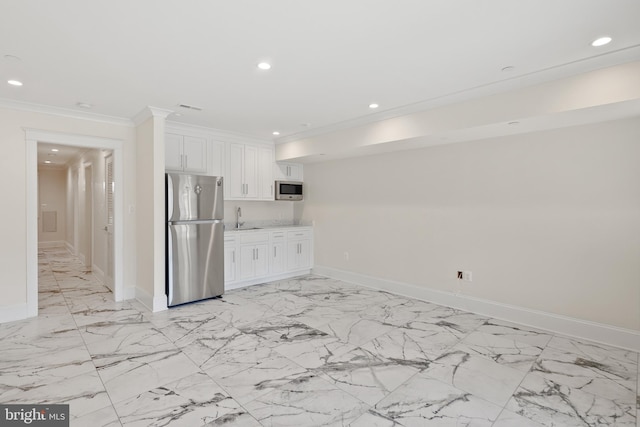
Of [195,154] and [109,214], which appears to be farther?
[109,214]

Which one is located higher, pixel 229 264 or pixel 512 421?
pixel 229 264

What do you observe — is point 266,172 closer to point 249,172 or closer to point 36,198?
point 249,172

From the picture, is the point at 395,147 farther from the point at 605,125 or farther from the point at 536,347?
the point at 536,347

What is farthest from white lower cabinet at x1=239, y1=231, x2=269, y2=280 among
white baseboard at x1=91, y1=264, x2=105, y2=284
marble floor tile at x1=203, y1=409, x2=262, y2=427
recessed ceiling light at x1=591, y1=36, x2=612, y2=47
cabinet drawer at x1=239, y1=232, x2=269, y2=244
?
recessed ceiling light at x1=591, y1=36, x2=612, y2=47

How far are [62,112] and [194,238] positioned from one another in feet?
7.25

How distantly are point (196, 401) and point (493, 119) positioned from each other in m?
3.62

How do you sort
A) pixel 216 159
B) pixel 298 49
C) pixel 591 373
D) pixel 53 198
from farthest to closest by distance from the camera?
pixel 53 198, pixel 216 159, pixel 591 373, pixel 298 49

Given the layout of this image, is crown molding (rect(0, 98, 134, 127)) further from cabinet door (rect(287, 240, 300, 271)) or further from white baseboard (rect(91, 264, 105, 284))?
cabinet door (rect(287, 240, 300, 271))

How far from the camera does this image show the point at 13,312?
12.3 feet

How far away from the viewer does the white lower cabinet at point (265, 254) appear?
5082mm

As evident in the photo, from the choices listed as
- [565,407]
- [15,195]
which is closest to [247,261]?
[15,195]

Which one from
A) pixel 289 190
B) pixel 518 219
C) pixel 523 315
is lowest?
pixel 523 315

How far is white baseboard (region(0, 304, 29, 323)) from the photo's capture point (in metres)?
3.68

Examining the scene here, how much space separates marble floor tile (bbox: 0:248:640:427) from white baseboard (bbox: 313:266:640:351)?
12 cm
